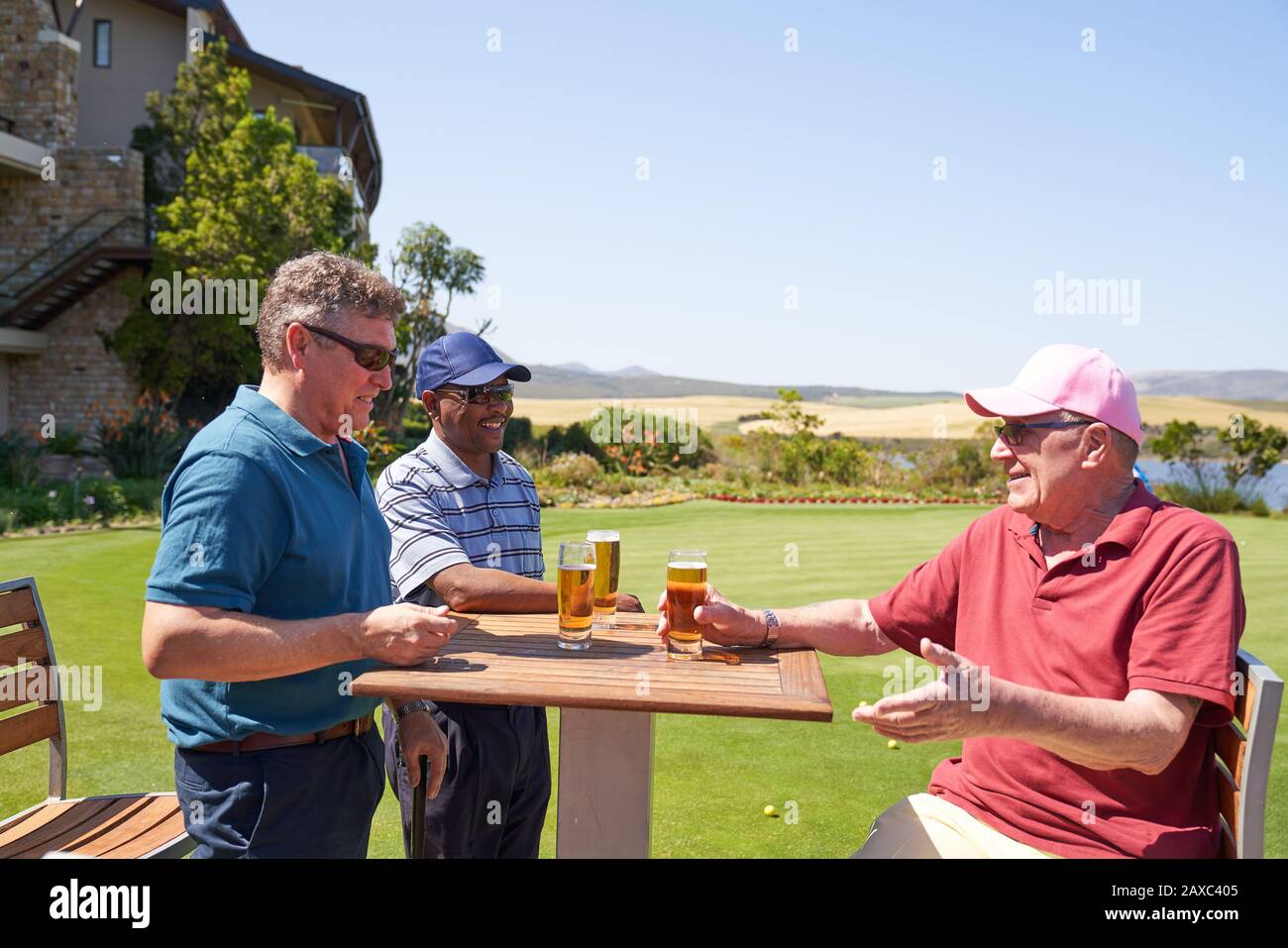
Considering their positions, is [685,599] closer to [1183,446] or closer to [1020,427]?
[1020,427]

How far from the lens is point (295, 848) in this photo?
2662 mm

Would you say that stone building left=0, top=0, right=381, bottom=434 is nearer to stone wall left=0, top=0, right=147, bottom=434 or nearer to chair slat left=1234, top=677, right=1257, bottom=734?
stone wall left=0, top=0, right=147, bottom=434


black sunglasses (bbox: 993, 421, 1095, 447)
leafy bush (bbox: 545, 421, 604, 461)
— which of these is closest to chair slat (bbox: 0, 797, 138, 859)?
black sunglasses (bbox: 993, 421, 1095, 447)

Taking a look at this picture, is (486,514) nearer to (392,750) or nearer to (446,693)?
(392,750)

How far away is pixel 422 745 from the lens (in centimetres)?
315

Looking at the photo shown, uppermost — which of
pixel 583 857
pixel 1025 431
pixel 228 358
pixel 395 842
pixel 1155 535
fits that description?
pixel 228 358

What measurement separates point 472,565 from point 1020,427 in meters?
1.80

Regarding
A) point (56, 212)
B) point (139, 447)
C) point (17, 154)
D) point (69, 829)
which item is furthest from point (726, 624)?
point (56, 212)

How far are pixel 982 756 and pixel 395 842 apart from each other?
2.65 metres

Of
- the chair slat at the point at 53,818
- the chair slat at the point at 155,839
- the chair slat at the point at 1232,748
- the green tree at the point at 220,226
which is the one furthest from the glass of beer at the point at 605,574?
the green tree at the point at 220,226

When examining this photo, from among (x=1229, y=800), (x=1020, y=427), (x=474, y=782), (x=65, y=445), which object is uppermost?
(x=1020, y=427)

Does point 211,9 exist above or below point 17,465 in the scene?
above

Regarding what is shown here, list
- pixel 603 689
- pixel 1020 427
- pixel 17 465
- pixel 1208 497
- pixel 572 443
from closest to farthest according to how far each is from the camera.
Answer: pixel 603 689 < pixel 1020 427 < pixel 17 465 < pixel 1208 497 < pixel 572 443
